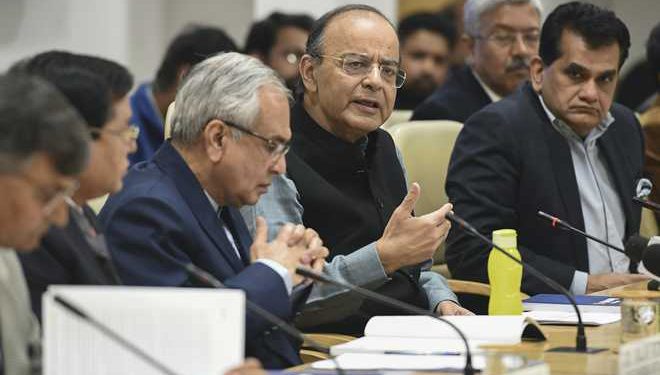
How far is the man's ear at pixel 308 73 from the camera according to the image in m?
3.86

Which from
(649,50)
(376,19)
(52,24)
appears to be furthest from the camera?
(52,24)

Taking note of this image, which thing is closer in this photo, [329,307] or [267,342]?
[267,342]

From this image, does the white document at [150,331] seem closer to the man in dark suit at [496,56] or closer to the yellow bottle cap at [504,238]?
the yellow bottle cap at [504,238]

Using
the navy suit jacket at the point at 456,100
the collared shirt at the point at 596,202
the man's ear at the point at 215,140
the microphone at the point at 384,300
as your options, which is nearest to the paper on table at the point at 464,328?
the microphone at the point at 384,300

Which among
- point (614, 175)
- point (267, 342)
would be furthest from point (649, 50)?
point (267, 342)

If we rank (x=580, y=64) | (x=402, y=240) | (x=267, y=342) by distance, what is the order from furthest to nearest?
(x=580, y=64) < (x=402, y=240) < (x=267, y=342)

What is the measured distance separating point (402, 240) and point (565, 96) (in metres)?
1.20

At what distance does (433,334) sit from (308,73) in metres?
1.15

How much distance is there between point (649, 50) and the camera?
5.20 metres

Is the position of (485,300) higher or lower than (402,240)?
lower

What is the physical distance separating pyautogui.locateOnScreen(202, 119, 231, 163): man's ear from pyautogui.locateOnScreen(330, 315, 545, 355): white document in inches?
20.5

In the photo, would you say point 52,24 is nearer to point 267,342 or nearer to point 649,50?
point 649,50

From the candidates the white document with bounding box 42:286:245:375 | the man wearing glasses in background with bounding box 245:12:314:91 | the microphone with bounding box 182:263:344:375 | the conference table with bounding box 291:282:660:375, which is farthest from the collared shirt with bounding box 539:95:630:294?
the man wearing glasses in background with bounding box 245:12:314:91

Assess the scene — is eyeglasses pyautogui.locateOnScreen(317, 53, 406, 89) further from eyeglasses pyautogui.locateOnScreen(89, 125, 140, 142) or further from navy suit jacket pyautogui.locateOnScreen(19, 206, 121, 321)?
navy suit jacket pyautogui.locateOnScreen(19, 206, 121, 321)
